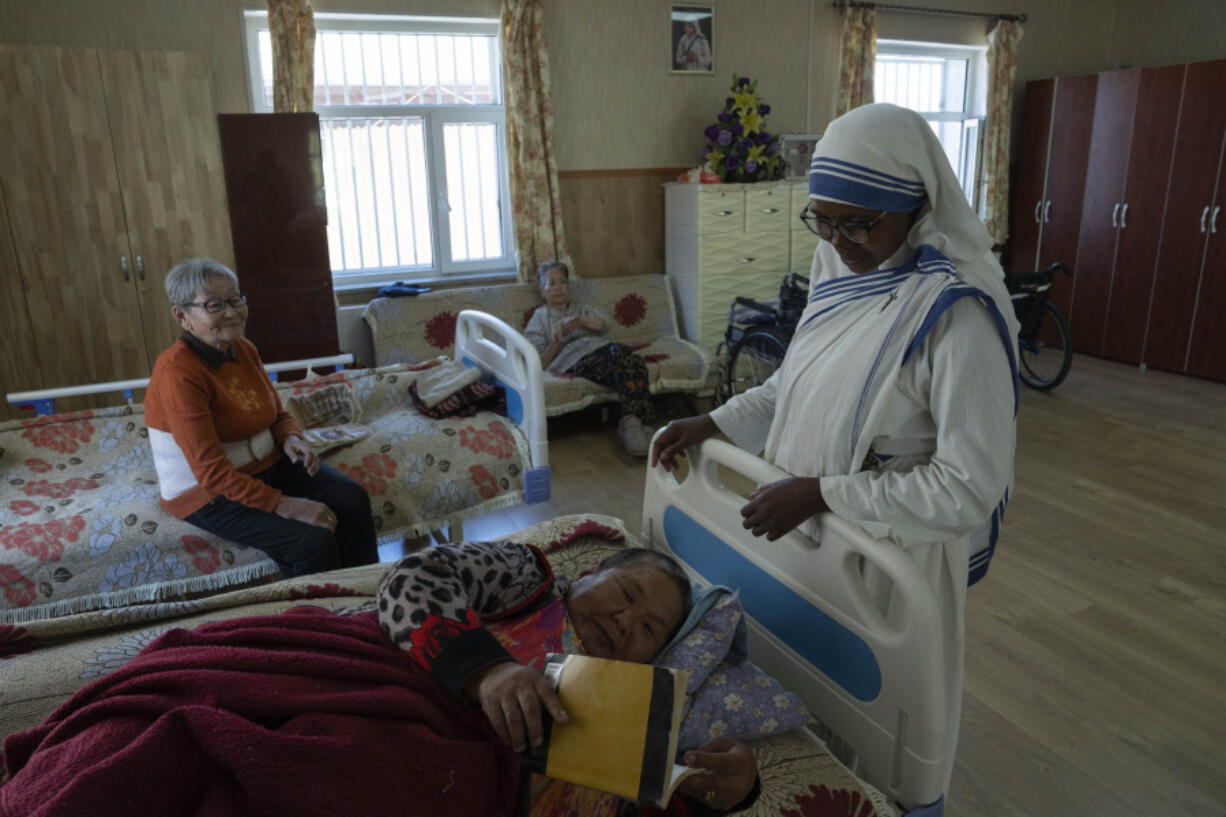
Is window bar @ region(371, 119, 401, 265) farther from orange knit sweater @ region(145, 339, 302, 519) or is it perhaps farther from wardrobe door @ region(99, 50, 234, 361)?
orange knit sweater @ region(145, 339, 302, 519)

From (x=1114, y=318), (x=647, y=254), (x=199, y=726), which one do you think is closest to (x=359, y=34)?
(x=647, y=254)

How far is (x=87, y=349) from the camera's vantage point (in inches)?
139

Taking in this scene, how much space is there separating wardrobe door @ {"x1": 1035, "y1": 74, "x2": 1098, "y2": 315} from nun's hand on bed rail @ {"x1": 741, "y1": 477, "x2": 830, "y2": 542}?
545cm

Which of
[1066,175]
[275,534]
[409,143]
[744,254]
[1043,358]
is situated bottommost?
[1043,358]

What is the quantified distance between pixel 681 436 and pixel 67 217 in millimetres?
3129

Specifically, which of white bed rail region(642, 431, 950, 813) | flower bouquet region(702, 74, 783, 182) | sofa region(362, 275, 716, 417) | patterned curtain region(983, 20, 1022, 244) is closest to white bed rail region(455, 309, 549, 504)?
sofa region(362, 275, 716, 417)

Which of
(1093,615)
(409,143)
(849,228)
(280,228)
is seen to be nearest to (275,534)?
(849,228)

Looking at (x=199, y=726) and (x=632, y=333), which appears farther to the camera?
(x=632, y=333)

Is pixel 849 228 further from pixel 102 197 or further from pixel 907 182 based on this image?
pixel 102 197

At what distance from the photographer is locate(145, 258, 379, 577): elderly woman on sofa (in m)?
2.09

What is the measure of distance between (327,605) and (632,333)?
3.38 meters

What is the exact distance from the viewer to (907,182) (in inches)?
45.9

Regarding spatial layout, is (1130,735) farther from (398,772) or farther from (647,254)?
(647,254)

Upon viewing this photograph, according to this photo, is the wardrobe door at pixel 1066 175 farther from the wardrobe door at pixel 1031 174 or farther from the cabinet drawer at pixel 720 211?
the cabinet drawer at pixel 720 211
